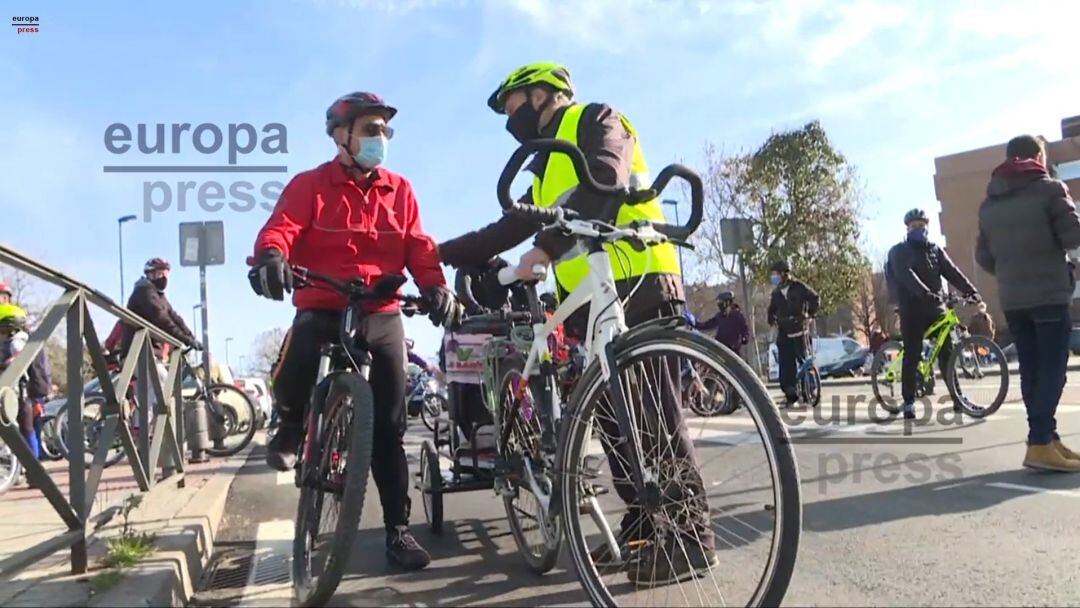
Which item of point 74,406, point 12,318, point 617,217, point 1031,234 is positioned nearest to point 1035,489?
point 1031,234

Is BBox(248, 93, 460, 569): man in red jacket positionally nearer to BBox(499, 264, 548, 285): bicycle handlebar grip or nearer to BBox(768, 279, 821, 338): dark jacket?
BBox(499, 264, 548, 285): bicycle handlebar grip

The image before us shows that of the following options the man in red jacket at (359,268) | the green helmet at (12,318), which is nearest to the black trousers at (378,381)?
the man in red jacket at (359,268)

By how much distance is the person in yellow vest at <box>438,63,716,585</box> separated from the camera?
2.59 m

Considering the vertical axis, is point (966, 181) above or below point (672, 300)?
above

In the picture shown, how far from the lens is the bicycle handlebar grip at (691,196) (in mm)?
2750

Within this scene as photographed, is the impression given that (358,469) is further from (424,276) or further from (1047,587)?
(1047,587)

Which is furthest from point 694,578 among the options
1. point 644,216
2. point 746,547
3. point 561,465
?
point 644,216

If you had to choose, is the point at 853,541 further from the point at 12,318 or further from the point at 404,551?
the point at 12,318

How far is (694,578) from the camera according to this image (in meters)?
2.49

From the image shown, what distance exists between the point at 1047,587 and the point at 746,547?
107cm

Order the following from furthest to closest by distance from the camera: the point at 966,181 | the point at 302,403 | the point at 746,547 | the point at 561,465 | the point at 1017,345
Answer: the point at 966,181, the point at 1017,345, the point at 302,403, the point at 561,465, the point at 746,547

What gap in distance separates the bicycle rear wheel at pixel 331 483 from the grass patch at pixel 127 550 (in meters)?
0.69

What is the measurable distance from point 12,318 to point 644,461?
7.33 meters

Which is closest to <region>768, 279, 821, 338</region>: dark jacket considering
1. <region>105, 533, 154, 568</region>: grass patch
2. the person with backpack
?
the person with backpack
